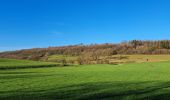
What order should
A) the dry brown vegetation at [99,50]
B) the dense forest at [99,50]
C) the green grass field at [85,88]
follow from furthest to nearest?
the dense forest at [99,50], the dry brown vegetation at [99,50], the green grass field at [85,88]

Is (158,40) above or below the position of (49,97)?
above

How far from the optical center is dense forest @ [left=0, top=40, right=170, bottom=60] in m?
106

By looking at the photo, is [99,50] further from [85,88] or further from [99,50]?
[85,88]

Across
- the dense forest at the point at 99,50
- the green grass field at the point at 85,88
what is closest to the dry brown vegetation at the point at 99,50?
the dense forest at the point at 99,50

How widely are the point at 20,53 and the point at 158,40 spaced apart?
4620 centimetres

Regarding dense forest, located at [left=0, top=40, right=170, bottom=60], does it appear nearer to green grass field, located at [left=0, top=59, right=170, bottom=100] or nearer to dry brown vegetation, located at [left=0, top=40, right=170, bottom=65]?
dry brown vegetation, located at [left=0, top=40, right=170, bottom=65]

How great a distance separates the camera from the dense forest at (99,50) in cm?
10553

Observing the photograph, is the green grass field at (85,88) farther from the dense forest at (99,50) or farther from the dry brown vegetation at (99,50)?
the dense forest at (99,50)

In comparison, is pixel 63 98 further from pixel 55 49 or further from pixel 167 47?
pixel 55 49

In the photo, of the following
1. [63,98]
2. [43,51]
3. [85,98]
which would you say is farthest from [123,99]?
[43,51]

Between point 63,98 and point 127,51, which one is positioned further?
point 127,51

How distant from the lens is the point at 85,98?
46.3ft

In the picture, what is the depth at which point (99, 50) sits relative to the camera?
385ft

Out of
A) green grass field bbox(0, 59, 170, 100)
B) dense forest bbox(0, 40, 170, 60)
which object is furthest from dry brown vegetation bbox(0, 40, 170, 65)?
green grass field bbox(0, 59, 170, 100)
